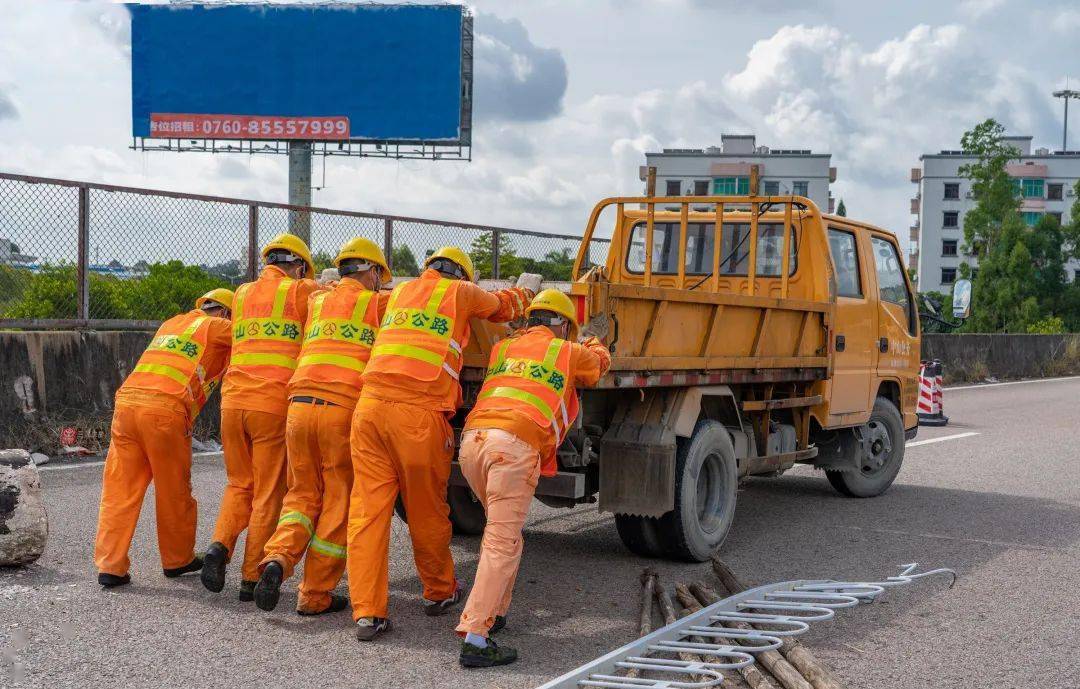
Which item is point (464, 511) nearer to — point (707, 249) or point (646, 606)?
point (646, 606)

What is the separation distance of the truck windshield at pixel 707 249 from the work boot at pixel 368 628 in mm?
4556

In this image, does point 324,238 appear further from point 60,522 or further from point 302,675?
point 302,675

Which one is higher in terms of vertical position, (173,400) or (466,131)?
(466,131)

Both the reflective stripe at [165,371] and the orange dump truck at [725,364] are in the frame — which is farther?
the orange dump truck at [725,364]

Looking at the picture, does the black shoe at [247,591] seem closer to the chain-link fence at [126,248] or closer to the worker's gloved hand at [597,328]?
the worker's gloved hand at [597,328]

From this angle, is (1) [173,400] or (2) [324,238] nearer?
(1) [173,400]

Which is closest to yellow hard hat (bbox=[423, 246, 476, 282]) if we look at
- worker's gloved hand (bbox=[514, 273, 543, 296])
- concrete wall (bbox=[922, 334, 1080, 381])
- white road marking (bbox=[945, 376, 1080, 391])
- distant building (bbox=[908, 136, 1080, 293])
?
worker's gloved hand (bbox=[514, 273, 543, 296])

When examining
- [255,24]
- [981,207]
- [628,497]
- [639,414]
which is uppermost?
[255,24]

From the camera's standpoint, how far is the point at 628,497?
666 cm

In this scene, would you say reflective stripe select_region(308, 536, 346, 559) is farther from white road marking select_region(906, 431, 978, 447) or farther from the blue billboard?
the blue billboard

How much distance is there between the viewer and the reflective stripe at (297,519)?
18.8 feet

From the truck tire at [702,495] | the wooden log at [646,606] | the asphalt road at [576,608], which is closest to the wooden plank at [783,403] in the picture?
the truck tire at [702,495]

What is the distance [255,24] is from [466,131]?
8200 mm

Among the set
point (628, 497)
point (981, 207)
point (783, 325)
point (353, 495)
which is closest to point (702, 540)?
point (628, 497)
